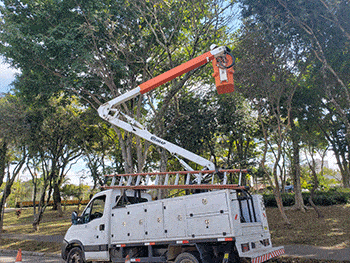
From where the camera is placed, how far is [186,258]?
7219 mm

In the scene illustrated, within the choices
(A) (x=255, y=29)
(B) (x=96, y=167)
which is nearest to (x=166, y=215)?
(A) (x=255, y=29)

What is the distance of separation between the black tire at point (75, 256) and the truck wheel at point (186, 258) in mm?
3982

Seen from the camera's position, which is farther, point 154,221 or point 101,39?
point 101,39

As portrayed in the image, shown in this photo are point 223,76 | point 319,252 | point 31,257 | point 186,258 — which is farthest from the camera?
point 31,257

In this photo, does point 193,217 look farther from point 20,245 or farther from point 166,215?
point 20,245

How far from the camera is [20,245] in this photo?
16.8 m

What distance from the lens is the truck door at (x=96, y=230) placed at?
359 inches

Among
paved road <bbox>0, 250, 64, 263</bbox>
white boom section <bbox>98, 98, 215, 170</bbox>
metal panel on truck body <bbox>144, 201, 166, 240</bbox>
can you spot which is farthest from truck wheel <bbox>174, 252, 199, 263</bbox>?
paved road <bbox>0, 250, 64, 263</bbox>

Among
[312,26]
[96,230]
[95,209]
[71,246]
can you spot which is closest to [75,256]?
[71,246]

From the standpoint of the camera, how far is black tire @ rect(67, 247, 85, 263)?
380 inches

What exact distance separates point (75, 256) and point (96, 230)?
1.35 m

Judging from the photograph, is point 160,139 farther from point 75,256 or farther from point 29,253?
point 29,253

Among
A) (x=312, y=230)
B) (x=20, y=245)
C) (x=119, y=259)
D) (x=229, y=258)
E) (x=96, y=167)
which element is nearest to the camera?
(x=229, y=258)

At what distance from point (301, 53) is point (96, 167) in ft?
65.0
